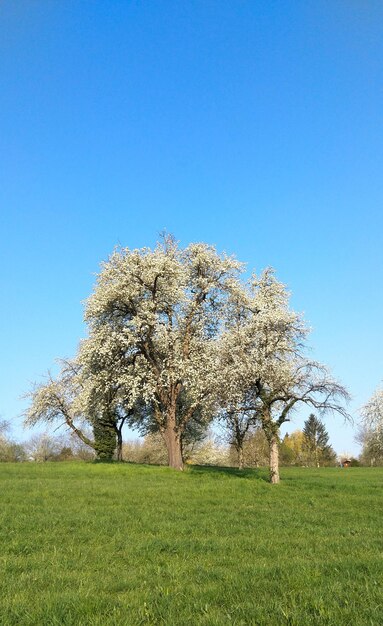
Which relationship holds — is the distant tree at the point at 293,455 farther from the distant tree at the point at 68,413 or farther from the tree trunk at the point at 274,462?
the tree trunk at the point at 274,462

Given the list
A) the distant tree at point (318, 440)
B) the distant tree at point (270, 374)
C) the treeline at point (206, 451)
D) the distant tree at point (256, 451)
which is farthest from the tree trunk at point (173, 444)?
the distant tree at point (318, 440)

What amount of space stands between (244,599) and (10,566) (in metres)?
4.50

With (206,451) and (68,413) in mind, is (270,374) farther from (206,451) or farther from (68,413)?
(206,451)

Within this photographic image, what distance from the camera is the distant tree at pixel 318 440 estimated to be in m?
115

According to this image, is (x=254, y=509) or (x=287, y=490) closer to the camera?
(x=254, y=509)

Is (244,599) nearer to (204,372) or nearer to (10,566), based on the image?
(10,566)

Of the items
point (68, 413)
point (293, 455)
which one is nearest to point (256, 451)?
point (293, 455)

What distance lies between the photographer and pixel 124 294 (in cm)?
3928

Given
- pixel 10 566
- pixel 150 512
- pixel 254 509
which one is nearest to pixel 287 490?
pixel 254 509

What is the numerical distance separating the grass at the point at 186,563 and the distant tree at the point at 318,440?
327 feet

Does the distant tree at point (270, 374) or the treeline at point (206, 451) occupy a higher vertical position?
the distant tree at point (270, 374)

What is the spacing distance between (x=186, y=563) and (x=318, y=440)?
115658mm

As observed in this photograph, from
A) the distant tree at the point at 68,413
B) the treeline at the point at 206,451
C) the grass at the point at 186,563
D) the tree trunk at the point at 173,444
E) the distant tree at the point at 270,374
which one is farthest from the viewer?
the treeline at the point at 206,451

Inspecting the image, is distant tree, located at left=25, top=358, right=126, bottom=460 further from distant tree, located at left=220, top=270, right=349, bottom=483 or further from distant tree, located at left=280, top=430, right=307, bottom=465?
distant tree, located at left=280, top=430, right=307, bottom=465
